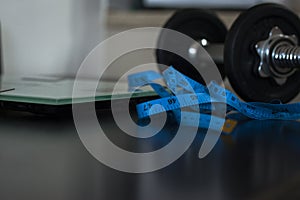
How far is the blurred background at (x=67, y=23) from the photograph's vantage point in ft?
4.51

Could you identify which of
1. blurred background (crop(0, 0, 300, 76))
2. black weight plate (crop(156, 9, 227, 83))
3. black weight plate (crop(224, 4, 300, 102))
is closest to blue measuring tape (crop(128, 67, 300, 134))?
black weight plate (crop(224, 4, 300, 102))

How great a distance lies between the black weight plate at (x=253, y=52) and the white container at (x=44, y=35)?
886 mm

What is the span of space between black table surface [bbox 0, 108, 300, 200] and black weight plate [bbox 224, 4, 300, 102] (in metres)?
0.10

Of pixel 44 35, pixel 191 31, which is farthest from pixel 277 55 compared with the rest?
pixel 44 35

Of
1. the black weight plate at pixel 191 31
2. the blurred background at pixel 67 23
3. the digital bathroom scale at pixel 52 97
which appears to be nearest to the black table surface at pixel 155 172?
the digital bathroom scale at pixel 52 97

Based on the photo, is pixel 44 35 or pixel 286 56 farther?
pixel 44 35

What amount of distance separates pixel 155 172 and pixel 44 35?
3.86 feet

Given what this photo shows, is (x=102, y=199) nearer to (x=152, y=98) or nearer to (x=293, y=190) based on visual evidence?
(x=293, y=190)

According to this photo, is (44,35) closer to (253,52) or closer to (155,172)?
(253,52)

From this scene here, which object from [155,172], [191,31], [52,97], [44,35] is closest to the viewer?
[155,172]

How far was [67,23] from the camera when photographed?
1513mm

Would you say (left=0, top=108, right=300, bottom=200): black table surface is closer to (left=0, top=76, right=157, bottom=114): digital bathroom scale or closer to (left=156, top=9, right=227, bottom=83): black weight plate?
(left=0, top=76, right=157, bottom=114): digital bathroom scale

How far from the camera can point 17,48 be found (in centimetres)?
139

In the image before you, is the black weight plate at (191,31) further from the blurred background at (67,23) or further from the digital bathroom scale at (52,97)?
the blurred background at (67,23)
